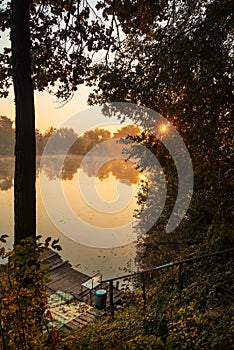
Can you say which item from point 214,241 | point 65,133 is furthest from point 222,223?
point 65,133

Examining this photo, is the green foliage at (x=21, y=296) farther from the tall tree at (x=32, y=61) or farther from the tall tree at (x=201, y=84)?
the tall tree at (x=201, y=84)

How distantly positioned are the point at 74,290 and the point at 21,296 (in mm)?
11518

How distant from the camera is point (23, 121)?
3564 mm

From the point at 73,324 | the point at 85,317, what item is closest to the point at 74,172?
the point at 85,317

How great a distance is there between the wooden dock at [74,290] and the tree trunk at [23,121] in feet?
19.3

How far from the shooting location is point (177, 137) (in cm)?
600

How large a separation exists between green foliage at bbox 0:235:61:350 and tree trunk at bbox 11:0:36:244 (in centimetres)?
116

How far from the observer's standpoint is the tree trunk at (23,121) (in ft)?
11.5

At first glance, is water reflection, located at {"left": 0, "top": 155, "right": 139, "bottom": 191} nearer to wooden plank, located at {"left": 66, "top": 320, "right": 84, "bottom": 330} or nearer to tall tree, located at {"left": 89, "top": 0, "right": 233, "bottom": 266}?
wooden plank, located at {"left": 66, "top": 320, "right": 84, "bottom": 330}

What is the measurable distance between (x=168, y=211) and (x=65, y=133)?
3344 inches

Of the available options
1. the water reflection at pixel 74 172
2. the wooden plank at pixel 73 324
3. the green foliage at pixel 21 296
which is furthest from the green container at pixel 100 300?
the water reflection at pixel 74 172

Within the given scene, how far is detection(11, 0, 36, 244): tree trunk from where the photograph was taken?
352 centimetres

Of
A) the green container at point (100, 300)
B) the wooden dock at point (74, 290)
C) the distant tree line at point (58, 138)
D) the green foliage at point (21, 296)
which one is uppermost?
the distant tree line at point (58, 138)

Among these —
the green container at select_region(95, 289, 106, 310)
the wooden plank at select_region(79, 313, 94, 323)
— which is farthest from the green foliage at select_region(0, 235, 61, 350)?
the green container at select_region(95, 289, 106, 310)
